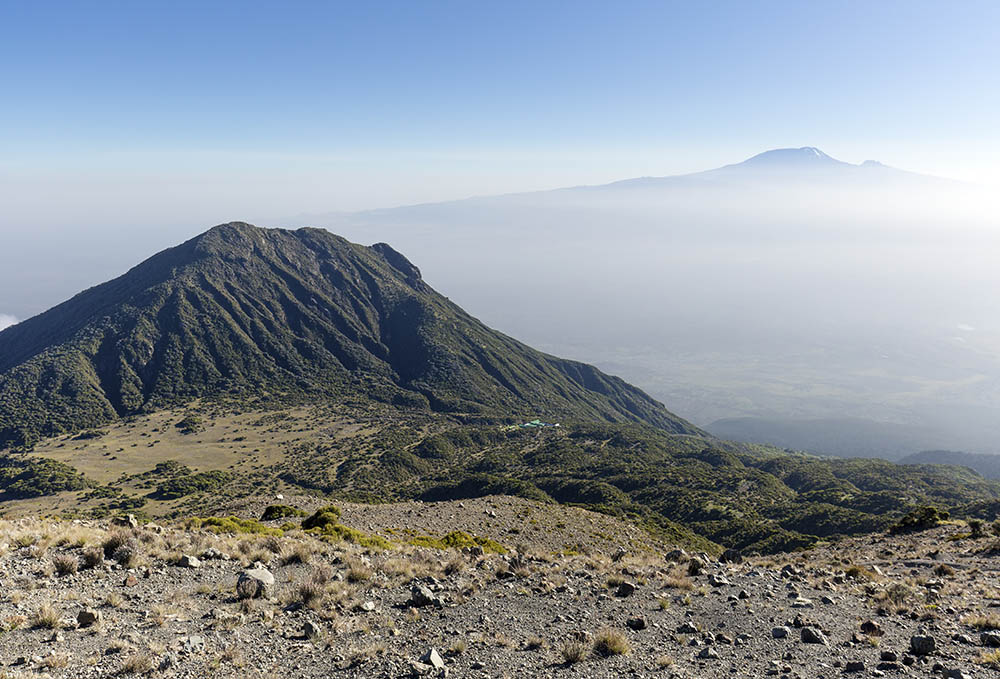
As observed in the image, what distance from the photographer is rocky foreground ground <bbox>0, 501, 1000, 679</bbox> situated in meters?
10.5

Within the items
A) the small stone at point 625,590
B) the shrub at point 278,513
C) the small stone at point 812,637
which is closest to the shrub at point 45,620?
the small stone at point 625,590

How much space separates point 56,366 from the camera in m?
158

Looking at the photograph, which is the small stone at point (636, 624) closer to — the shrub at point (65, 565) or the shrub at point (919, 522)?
the shrub at point (65, 565)

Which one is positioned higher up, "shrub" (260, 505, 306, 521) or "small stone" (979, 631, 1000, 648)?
"small stone" (979, 631, 1000, 648)

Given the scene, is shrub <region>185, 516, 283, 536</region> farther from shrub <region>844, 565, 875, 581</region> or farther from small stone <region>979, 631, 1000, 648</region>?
small stone <region>979, 631, 1000, 648</region>

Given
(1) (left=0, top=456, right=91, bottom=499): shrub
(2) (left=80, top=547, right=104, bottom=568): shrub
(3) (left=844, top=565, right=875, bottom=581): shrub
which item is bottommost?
(1) (left=0, top=456, right=91, bottom=499): shrub

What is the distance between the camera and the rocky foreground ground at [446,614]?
10.5 m

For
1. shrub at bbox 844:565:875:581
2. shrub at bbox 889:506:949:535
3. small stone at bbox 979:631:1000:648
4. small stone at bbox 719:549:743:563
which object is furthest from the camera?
shrub at bbox 889:506:949:535

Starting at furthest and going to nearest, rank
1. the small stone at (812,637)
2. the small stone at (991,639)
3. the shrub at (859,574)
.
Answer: the shrub at (859,574)
the small stone at (812,637)
the small stone at (991,639)

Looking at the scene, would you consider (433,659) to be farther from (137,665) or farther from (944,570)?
(944,570)

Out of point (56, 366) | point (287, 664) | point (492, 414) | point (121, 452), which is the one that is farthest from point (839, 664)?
point (56, 366)

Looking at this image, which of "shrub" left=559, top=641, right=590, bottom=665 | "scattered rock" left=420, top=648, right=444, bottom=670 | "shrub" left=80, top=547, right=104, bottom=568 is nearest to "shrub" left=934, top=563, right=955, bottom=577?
"shrub" left=559, top=641, right=590, bottom=665

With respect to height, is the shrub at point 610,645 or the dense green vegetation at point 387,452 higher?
the shrub at point 610,645

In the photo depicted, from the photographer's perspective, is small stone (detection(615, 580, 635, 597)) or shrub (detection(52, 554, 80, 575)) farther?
small stone (detection(615, 580, 635, 597))
